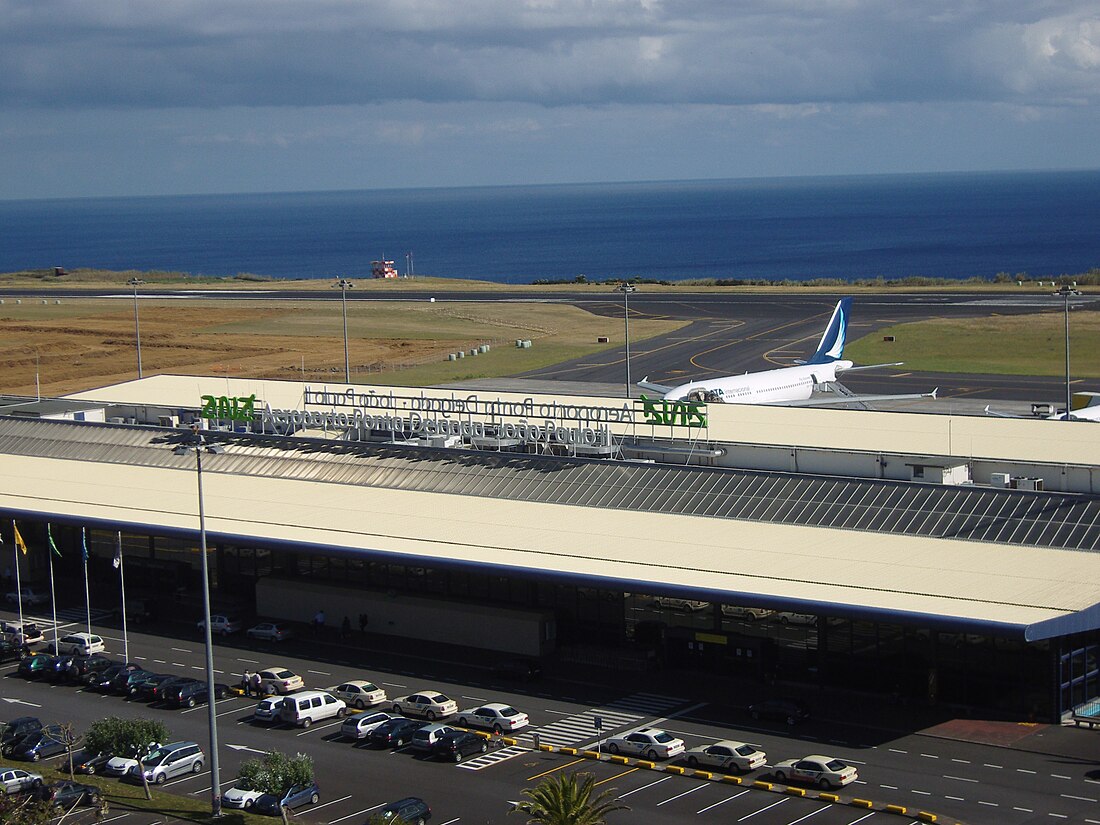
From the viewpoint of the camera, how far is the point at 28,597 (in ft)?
278

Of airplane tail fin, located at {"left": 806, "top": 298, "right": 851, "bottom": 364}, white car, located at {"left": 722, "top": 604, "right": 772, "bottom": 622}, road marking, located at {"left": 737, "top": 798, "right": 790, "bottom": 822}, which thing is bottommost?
road marking, located at {"left": 737, "top": 798, "right": 790, "bottom": 822}

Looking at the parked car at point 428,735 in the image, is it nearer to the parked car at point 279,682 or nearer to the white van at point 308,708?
the white van at point 308,708

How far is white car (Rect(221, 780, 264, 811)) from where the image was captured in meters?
51.1

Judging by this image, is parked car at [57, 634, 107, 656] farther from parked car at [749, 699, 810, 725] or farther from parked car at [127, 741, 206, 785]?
parked car at [749, 699, 810, 725]

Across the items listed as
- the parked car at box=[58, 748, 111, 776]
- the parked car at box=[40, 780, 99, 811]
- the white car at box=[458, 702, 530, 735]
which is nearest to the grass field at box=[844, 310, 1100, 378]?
the white car at box=[458, 702, 530, 735]

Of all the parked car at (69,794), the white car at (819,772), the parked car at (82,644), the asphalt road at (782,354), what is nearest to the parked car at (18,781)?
the parked car at (69,794)

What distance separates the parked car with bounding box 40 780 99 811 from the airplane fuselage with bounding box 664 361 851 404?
65.1 meters

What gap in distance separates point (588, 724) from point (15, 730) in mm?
23736

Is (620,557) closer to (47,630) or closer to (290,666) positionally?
(290,666)

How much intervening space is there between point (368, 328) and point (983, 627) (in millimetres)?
153637

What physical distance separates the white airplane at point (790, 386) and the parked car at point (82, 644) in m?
50.1

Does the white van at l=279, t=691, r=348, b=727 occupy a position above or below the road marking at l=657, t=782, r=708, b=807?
above

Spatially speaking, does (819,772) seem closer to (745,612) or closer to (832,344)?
(745,612)

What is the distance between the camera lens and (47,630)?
7831 cm
